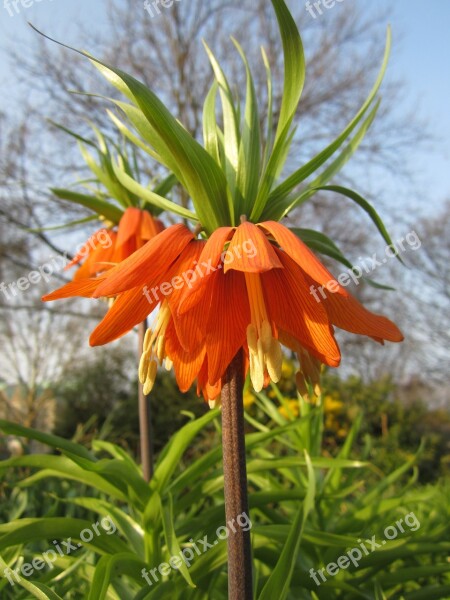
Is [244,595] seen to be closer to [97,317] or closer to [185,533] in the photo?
[185,533]

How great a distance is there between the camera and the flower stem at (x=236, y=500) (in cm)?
65

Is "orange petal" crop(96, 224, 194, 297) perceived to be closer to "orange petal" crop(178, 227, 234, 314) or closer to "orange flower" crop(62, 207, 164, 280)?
"orange petal" crop(178, 227, 234, 314)

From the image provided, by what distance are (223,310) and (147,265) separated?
124mm

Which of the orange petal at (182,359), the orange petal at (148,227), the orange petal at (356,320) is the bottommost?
the orange petal at (356,320)

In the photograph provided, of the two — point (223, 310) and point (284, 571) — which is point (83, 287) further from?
point (284, 571)

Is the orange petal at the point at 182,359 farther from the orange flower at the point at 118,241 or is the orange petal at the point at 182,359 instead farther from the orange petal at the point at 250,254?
the orange flower at the point at 118,241

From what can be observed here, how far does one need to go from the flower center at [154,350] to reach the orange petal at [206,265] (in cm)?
11

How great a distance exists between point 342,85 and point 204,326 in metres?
9.14

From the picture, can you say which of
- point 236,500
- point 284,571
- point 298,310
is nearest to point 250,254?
point 298,310

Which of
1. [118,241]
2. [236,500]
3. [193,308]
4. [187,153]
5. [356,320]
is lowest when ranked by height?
[236,500]

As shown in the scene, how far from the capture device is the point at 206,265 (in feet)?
1.98

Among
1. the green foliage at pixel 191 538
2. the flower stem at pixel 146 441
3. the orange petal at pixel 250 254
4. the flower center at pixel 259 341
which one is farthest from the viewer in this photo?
the flower stem at pixel 146 441

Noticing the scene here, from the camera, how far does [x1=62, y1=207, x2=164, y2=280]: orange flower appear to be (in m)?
1.44

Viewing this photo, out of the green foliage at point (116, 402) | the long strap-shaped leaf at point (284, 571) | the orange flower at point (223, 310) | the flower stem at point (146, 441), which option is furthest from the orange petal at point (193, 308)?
the green foliage at point (116, 402)
